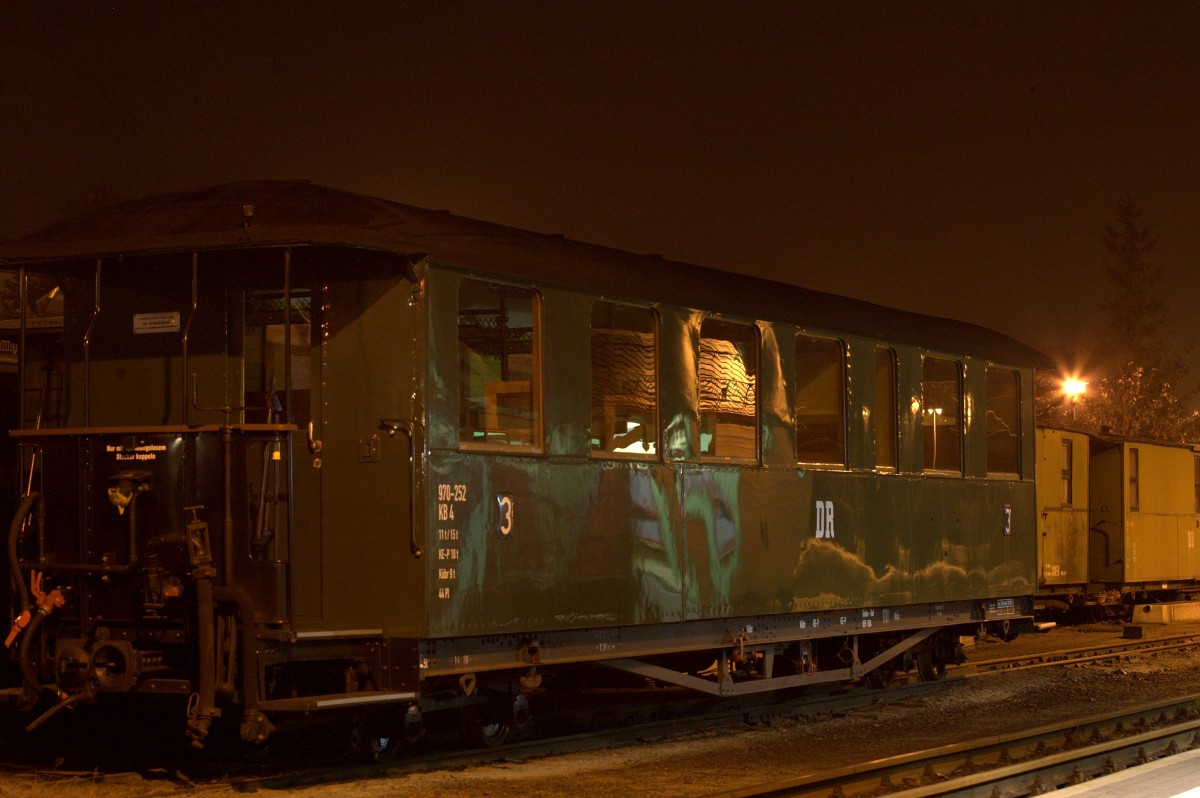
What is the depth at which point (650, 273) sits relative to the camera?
415 inches

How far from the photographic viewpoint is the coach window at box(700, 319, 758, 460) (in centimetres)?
1087

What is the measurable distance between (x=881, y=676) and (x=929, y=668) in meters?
0.92

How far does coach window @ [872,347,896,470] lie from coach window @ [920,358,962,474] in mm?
553

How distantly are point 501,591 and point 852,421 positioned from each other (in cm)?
436

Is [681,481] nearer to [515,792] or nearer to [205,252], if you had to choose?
[515,792]

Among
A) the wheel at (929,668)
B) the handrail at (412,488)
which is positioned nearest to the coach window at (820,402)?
the wheel at (929,668)

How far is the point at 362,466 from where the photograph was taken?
877cm

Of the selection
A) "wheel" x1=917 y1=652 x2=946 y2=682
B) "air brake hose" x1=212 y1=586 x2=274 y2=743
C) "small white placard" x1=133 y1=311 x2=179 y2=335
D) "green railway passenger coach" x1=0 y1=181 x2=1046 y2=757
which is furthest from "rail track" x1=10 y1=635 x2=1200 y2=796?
"small white placard" x1=133 y1=311 x2=179 y2=335

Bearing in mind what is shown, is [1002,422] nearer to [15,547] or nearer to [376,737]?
[376,737]

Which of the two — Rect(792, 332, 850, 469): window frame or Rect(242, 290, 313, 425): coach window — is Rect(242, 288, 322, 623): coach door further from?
Rect(792, 332, 850, 469): window frame

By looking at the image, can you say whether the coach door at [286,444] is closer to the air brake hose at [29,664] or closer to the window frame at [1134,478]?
the air brake hose at [29,664]

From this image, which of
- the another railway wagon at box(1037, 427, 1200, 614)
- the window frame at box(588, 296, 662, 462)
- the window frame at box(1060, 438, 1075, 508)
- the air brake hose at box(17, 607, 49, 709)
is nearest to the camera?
the air brake hose at box(17, 607, 49, 709)

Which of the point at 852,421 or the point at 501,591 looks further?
the point at 852,421

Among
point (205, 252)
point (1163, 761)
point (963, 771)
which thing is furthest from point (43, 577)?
point (1163, 761)
